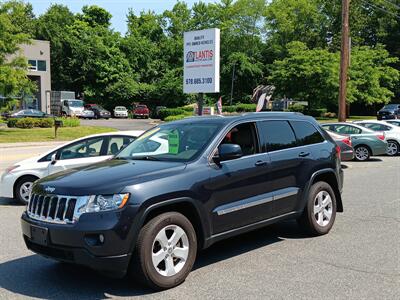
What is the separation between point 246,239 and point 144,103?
2273 inches

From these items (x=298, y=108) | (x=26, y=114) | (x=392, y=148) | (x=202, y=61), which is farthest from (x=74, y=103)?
(x=392, y=148)

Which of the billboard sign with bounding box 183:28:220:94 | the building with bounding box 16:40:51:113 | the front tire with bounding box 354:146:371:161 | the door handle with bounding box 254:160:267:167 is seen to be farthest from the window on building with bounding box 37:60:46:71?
the door handle with bounding box 254:160:267:167

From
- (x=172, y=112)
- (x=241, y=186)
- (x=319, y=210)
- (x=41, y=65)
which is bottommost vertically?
(x=319, y=210)

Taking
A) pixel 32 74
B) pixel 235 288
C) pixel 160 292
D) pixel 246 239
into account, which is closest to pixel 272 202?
pixel 246 239

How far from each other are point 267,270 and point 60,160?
5.54m

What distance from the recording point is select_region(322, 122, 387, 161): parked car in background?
1838cm

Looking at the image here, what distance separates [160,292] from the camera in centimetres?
491

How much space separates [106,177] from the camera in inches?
196

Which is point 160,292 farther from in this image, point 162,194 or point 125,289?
point 162,194

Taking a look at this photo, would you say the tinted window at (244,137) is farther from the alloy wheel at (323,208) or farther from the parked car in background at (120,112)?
the parked car in background at (120,112)

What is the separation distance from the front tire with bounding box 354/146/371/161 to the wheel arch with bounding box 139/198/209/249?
47.4ft

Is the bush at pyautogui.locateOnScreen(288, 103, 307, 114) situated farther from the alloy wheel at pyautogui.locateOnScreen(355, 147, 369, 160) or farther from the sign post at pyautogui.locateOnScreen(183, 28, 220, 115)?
the alloy wheel at pyautogui.locateOnScreen(355, 147, 369, 160)

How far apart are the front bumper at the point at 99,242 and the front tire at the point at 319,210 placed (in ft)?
9.69

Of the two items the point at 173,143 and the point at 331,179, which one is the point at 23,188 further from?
the point at 331,179
